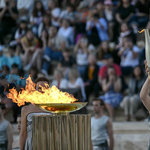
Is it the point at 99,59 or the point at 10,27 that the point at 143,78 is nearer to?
the point at 99,59

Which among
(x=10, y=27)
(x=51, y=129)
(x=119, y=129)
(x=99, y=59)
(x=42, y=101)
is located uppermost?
(x=10, y=27)

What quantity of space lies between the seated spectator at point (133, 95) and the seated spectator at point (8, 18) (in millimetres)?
4052

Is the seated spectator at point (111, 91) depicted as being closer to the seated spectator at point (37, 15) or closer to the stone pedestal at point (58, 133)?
the seated spectator at point (37, 15)

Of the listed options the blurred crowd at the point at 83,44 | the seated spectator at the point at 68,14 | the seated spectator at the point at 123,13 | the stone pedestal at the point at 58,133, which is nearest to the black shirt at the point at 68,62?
the blurred crowd at the point at 83,44

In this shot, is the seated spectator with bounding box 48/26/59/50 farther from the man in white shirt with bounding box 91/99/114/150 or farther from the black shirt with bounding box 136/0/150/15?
the man in white shirt with bounding box 91/99/114/150

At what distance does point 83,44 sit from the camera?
8.52 meters

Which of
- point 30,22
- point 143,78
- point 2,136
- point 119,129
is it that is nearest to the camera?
point 2,136

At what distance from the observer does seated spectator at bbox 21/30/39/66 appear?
8531 mm

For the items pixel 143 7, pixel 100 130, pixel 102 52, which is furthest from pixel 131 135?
pixel 143 7

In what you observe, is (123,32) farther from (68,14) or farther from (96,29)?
(68,14)

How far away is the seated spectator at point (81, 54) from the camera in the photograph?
796 centimetres

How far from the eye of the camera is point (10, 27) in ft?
32.8

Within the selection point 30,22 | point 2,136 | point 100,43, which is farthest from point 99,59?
point 2,136

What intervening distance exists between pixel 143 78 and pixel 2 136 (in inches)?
147
